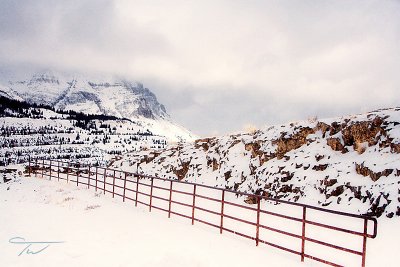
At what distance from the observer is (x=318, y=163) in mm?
18672

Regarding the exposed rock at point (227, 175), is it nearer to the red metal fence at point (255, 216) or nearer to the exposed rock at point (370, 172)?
the red metal fence at point (255, 216)

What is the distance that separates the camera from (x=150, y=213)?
51.3ft

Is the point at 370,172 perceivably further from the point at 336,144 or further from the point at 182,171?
the point at 182,171

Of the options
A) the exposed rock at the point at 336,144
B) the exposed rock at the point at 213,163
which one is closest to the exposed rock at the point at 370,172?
the exposed rock at the point at 336,144

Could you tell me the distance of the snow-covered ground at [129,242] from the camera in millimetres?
9242

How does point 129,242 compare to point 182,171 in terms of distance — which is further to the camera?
point 182,171

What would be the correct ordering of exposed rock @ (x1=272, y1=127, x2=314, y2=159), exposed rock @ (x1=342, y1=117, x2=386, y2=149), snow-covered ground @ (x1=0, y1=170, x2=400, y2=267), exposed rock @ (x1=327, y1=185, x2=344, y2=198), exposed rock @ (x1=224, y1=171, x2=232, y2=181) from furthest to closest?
exposed rock @ (x1=224, y1=171, x2=232, y2=181), exposed rock @ (x1=272, y1=127, x2=314, y2=159), exposed rock @ (x1=342, y1=117, x2=386, y2=149), exposed rock @ (x1=327, y1=185, x2=344, y2=198), snow-covered ground @ (x1=0, y1=170, x2=400, y2=267)

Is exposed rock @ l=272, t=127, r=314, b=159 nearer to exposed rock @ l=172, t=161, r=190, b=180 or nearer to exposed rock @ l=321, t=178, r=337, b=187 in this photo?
exposed rock @ l=321, t=178, r=337, b=187
